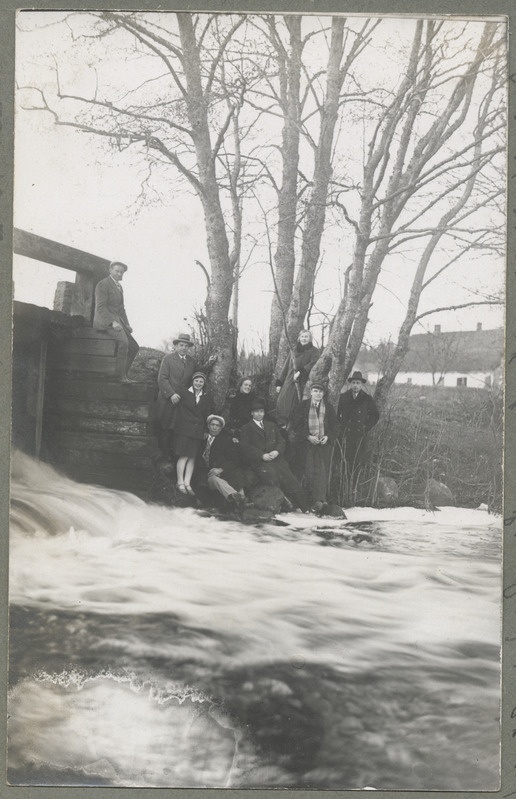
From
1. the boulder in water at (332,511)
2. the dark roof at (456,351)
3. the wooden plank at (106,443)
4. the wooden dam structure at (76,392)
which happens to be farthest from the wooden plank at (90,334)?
the dark roof at (456,351)

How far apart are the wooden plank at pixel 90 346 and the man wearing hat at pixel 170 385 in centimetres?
27

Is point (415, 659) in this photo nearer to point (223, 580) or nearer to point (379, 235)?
point (223, 580)

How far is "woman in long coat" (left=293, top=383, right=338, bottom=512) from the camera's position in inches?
116

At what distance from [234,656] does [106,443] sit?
1179 millimetres

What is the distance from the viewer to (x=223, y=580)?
2793 millimetres

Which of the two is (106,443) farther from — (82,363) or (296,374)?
(296,374)

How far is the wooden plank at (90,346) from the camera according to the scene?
293 cm

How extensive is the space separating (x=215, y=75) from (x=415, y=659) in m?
2.97

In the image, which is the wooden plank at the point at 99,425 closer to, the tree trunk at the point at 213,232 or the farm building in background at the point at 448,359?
the tree trunk at the point at 213,232

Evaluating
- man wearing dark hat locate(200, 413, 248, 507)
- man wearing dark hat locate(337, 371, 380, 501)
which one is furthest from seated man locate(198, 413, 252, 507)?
man wearing dark hat locate(337, 371, 380, 501)

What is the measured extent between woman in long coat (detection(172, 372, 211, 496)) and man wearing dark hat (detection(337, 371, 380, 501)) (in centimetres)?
71

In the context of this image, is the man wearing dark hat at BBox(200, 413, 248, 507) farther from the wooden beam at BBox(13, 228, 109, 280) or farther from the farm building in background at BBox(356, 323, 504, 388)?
the wooden beam at BBox(13, 228, 109, 280)

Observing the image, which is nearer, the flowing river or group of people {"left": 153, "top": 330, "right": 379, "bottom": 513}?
the flowing river

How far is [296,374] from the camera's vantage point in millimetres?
3025
